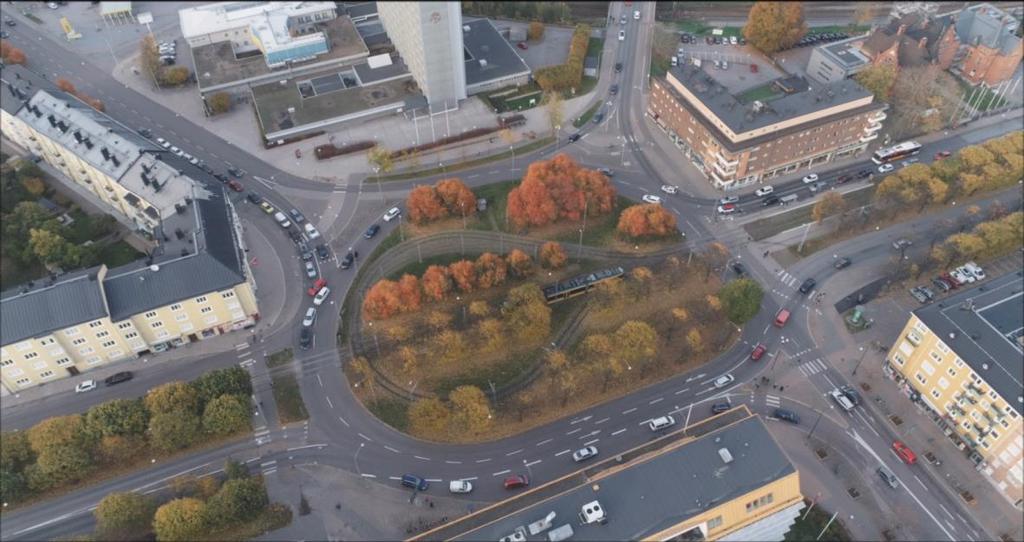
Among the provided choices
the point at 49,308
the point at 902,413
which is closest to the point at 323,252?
the point at 49,308

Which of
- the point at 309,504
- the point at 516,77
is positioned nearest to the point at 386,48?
the point at 516,77

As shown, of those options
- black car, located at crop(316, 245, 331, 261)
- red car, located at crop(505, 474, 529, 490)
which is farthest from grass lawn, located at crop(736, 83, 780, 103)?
red car, located at crop(505, 474, 529, 490)

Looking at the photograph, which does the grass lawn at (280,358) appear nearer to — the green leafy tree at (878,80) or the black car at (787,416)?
the black car at (787,416)

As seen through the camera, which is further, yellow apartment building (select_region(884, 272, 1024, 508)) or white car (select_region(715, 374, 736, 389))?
white car (select_region(715, 374, 736, 389))

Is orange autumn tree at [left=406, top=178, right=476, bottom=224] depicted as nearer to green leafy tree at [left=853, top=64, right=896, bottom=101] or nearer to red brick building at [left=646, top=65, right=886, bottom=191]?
red brick building at [left=646, top=65, right=886, bottom=191]

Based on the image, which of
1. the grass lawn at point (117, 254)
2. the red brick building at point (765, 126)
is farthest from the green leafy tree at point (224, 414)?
the red brick building at point (765, 126)

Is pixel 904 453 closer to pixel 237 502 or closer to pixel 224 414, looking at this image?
pixel 237 502

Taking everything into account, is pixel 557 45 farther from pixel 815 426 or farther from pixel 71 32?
pixel 71 32
